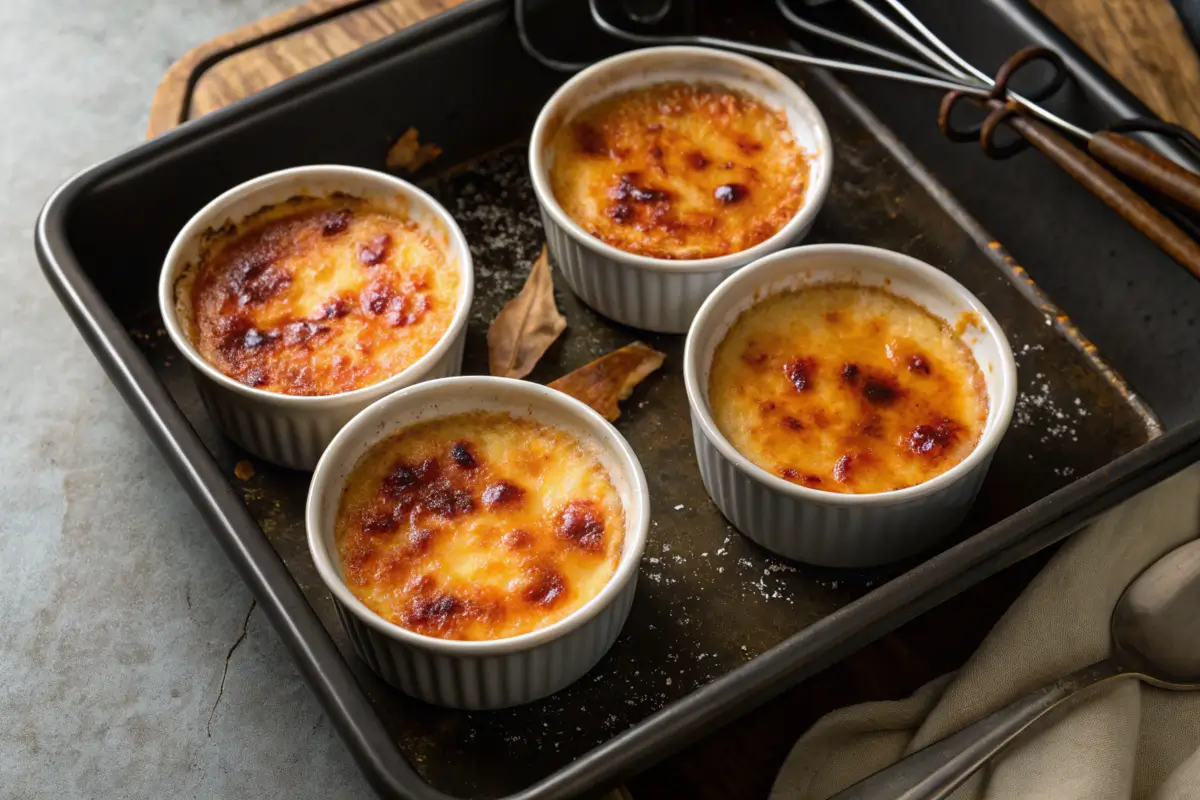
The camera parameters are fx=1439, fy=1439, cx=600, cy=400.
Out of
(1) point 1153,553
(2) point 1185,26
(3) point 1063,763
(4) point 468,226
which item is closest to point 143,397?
(4) point 468,226

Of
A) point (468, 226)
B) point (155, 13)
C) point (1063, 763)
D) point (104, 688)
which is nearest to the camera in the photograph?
point (1063, 763)

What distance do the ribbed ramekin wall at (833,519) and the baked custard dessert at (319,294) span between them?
0.42 meters

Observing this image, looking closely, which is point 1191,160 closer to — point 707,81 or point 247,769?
point 707,81

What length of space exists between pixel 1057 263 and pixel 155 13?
5.36ft

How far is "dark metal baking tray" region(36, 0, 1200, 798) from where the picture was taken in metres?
1.54

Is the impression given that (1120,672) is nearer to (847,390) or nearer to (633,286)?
(847,390)

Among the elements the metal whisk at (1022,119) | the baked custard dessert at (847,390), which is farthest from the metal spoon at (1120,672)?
the metal whisk at (1022,119)

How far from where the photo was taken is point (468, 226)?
7.14 ft

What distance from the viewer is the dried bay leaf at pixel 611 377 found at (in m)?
1.96

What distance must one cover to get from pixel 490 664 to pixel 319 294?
64 cm

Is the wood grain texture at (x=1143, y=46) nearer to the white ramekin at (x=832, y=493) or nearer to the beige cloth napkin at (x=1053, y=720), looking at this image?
the white ramekin at (x=832, y=493)

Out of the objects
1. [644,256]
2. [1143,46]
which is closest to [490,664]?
[644,256]

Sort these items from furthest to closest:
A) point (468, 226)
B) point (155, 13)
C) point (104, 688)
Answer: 1. point (155, 13)
2. point (468, 226)
3. point (104, 688)

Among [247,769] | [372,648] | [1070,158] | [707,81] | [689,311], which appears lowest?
[247,769]
